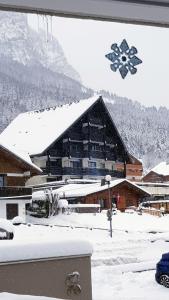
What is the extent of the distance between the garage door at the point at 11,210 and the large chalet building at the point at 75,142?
15 cm

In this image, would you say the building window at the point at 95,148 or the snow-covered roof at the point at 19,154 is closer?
the snow-covered roof at the point at 19,154

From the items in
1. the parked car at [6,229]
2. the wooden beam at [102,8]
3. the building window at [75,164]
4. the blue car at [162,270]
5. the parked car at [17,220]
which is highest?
the wooden beam at [102,8]

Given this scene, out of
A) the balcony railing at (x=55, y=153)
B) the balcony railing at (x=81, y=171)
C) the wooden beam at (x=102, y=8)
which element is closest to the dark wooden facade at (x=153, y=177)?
the balcony railing at (x=81, y=171)

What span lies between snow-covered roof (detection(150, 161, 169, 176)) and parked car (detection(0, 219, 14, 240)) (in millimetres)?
782

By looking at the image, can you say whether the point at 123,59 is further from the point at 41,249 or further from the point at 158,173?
the point at 41,249

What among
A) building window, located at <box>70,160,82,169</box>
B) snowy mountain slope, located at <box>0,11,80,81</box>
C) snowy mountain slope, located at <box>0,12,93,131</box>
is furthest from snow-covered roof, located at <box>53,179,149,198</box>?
snowy mountain slope, located at <box>0,11,80,81</box>

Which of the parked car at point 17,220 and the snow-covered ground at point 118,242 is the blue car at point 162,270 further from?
the parked car at point 17,220

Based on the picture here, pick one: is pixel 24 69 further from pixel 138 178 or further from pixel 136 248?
pixel 136 248

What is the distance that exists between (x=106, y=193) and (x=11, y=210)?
1.72 ft

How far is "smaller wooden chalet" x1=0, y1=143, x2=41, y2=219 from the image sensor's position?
227cm

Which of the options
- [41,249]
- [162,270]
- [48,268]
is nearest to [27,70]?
[41,249]

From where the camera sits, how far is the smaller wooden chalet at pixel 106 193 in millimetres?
2365

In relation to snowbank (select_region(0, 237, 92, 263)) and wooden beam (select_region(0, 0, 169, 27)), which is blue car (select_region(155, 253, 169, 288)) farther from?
wooden beam (select_region(0, 0, 169, 27))

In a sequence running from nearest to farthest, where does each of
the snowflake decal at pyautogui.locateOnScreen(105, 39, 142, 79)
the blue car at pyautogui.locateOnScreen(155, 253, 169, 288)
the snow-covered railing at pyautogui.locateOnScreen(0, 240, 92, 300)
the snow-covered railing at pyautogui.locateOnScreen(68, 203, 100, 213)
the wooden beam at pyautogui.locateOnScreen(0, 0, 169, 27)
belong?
the wooden beam at pyautogui.locateOnScreen(0, 0, 169, 27) → the snowflake decal at pyautogui.locateOnScreen(105, 39, 142, 79) → the snow-covered railing at pyautogui.locateOnScreen(0, 240, 92, 300) → the snow-covered railing at pyautogui.locateOnScreen(68, 203, 100, 213) → the blue car at pyautogui.locateOnScreen(155, 253, 169, 288)
